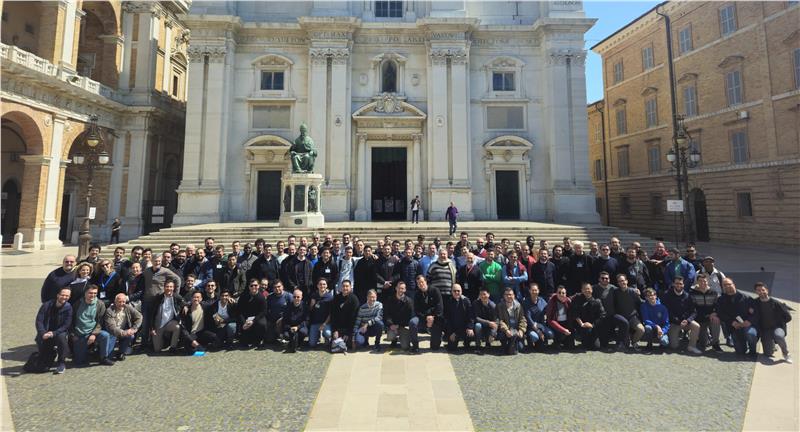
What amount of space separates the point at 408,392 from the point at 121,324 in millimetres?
5083

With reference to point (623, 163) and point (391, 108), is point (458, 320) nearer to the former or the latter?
point (391, 108)

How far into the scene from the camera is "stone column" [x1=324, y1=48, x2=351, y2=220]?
23.0 m

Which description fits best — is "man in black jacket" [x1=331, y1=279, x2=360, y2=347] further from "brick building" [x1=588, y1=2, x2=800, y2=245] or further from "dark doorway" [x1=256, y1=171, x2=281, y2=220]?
"dark doorway" [x1=256, y1=171, x2=281, y2=220]

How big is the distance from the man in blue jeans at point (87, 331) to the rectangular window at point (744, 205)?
97.3ft

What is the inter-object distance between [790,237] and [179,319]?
27228 mm

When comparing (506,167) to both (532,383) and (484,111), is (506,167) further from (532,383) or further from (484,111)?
(532,383)

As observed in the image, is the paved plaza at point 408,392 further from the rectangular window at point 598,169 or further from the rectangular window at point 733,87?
the rectangular window at point 598,169

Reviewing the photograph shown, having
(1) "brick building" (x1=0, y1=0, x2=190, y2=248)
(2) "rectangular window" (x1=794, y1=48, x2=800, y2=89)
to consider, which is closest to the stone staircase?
(1) "brick building" (x1=0, y1=0, x2=190, y2=248)

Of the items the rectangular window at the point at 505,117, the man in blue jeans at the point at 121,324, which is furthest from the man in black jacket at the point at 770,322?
the rectangular window at the point at 505,117

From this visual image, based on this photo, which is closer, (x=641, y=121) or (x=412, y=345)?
(x=412, y=345)

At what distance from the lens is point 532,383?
5.55 m

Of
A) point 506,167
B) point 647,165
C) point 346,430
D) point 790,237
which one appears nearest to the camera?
point 346,430

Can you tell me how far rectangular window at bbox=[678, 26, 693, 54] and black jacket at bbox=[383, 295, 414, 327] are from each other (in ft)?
97.8

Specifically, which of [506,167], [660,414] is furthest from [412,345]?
[506,167]
